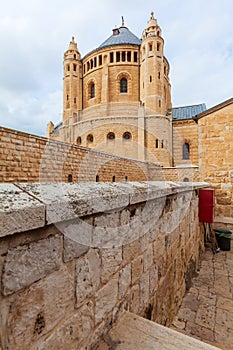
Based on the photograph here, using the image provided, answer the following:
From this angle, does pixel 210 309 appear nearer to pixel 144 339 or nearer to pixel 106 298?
pixel 144 339

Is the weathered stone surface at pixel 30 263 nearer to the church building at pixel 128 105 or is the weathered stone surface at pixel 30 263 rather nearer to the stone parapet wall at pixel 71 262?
the stone parapet wall at pixel 71 262

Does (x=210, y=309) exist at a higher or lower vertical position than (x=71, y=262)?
lower

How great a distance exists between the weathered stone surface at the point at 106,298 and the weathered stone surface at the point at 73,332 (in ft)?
0.22

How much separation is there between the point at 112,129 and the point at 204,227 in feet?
58.7

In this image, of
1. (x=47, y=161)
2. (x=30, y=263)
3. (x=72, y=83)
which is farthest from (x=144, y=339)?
(x=72, y=83)

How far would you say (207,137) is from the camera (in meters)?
7.37

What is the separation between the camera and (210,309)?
282 cm

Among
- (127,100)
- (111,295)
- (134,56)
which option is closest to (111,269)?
(111,295)

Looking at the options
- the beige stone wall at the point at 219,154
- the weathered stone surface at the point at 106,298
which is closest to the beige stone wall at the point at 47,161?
the beige stone wall at the point at 219,154

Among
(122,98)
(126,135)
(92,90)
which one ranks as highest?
(92,90)

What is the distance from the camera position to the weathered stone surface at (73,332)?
919 mm

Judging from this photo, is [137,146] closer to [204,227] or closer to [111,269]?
[204,227]

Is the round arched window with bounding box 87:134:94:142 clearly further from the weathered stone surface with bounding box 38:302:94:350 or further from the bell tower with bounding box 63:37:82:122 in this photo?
the weathered stone surface with bounding box 38:302:94:350

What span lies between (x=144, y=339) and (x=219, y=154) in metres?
7.18
